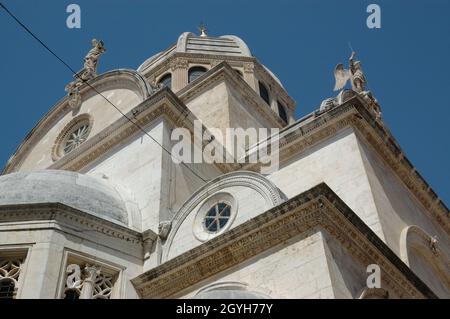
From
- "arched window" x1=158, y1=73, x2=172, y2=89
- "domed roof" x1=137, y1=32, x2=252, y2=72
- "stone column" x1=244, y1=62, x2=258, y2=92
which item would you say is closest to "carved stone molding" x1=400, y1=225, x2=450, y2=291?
"stone column" x1=244, y1=62, x2=258, y2=92

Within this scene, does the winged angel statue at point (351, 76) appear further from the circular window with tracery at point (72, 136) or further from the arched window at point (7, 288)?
the arched window at point (7, 288)

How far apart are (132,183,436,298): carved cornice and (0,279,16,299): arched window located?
2.63 metres

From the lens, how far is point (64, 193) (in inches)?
637

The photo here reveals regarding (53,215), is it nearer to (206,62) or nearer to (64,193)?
(64,193)

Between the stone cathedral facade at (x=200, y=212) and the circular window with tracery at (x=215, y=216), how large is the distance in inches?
1.2

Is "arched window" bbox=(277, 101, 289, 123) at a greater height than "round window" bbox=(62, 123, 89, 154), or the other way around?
"arched window" bbox=(277, 101, 289, 123)

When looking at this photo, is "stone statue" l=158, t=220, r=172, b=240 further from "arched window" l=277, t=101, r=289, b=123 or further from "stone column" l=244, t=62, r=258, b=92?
"arched window" l=277, t=101, r=289, b=123

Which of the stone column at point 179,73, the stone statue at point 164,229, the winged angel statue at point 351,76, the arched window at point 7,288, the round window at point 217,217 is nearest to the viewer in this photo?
the arched window at point 7,288

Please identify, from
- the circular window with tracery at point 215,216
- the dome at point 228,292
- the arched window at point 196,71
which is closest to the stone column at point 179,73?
A: the arched window at point 196,71

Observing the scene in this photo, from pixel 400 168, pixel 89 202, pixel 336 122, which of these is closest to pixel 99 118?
pixel 89 202

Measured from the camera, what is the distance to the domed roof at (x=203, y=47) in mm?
33484

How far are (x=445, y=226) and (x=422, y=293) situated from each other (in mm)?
7468

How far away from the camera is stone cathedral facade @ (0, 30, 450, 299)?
534 inches

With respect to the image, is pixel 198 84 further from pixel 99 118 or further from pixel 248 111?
pixel 99 118
